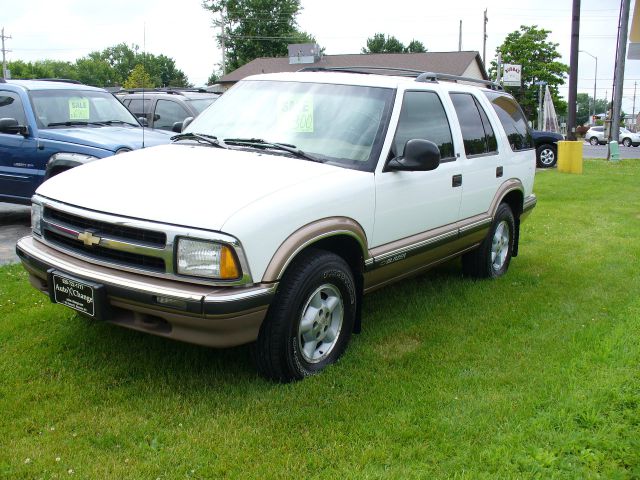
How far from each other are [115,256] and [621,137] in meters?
47.3

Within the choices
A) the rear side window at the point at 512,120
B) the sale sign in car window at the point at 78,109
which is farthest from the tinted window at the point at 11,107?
the rear side window at the point at 512,120

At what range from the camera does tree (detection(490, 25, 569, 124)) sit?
56094 mm

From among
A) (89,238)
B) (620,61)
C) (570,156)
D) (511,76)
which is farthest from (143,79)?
(620,61)

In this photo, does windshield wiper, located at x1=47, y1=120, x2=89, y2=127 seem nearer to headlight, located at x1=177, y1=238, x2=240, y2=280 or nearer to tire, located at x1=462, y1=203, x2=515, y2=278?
tire, located at x1=462, y1=203, x2=515, y2=278

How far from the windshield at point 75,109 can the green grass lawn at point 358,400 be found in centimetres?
355

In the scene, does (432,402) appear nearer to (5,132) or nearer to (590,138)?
(5,132)

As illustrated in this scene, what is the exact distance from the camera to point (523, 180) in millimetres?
6754

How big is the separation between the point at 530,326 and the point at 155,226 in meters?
3.03

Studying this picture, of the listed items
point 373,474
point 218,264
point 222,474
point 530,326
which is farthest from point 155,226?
point 530,326

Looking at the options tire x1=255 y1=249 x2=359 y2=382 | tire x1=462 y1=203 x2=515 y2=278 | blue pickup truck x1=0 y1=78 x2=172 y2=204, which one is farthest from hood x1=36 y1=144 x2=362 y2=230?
blue pickup truck x1=0 y1=78 x2=172 y2=204

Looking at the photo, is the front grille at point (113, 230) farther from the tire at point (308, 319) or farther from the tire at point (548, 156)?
the tire at point (548, 156)

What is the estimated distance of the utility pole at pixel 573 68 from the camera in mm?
18188

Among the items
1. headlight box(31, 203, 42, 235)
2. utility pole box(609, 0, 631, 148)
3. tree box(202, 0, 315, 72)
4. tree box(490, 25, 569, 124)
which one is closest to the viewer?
headlight box(31, 203, 42, 235)

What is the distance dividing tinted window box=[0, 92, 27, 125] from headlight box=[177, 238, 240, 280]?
231 inches
